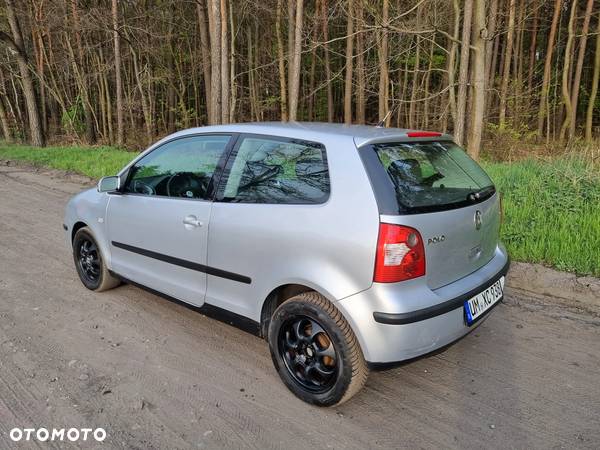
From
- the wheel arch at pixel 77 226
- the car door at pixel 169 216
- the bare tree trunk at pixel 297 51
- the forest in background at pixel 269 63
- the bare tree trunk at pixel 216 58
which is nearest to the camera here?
the car door at pixel 169 216

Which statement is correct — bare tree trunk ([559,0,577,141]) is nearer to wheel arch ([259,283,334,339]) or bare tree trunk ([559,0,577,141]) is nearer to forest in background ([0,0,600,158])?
forest in background ([0,0,600,158])

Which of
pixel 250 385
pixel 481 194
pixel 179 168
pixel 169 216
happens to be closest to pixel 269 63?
pixel 179 168

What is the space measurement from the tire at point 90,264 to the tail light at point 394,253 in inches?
113

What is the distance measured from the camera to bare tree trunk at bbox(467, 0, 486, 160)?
28.2 feet

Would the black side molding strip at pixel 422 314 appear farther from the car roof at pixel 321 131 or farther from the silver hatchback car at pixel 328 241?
the car roof at pixel 321 131

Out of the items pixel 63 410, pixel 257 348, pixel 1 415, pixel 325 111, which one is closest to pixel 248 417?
pixel 257 348

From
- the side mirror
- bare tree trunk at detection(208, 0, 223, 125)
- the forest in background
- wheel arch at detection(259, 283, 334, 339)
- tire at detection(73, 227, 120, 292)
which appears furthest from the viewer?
the forest in background

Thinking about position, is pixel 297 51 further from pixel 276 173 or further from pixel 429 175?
pixel 429 175

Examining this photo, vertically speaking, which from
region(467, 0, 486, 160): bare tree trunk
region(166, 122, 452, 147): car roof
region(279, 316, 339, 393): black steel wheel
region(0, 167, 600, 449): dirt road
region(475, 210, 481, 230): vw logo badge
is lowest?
region(0, 167, 600, 449): dirt road

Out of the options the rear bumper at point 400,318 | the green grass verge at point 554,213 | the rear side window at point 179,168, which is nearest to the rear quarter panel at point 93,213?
the rear side window at point 179,168

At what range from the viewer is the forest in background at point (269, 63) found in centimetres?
1502

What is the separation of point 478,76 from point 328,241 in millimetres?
7794

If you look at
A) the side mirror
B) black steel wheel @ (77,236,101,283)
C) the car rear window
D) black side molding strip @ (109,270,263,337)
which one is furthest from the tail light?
black steel wheel @ (77,236,101,283)

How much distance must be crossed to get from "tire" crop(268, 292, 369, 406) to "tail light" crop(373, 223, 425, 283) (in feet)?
1.27
